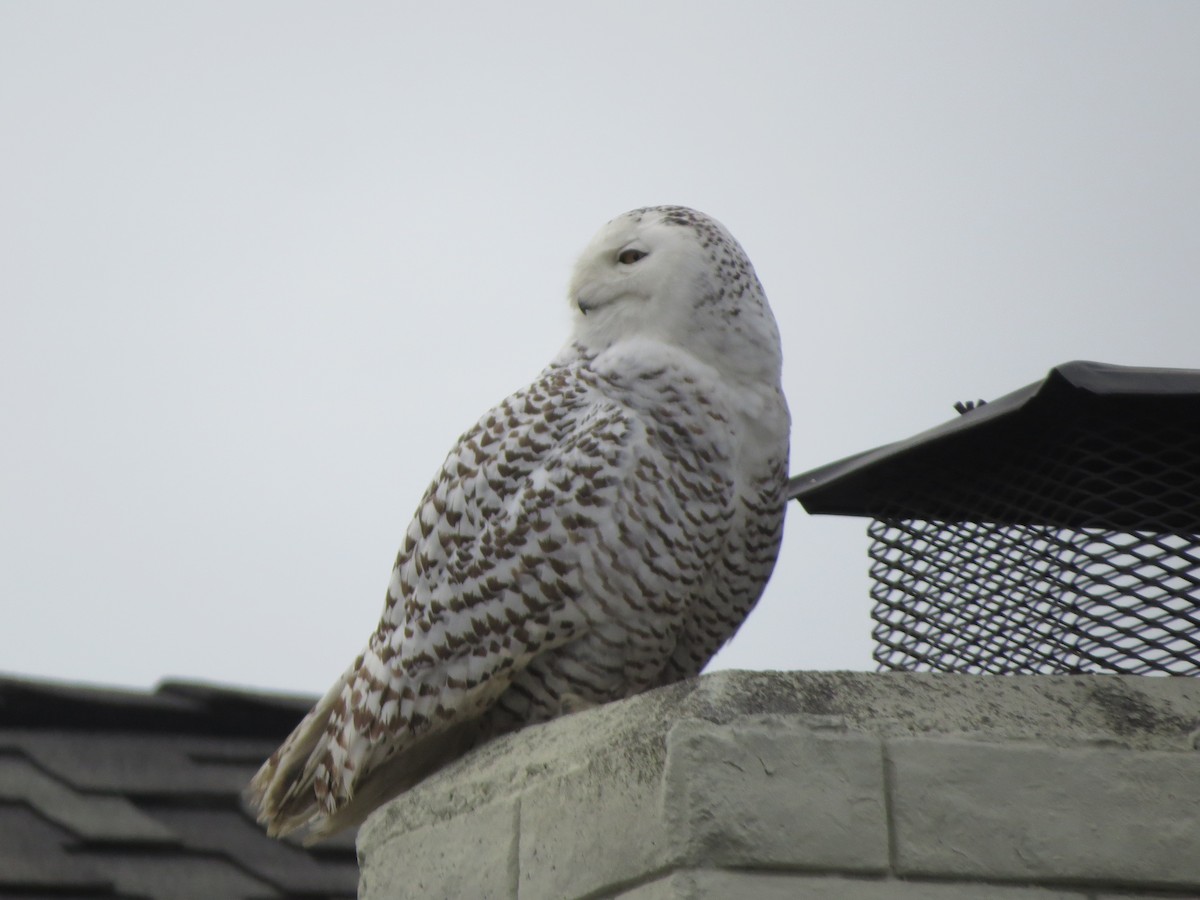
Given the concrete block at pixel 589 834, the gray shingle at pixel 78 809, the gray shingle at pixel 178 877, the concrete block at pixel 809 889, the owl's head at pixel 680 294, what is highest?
the owl's head at pixel 680 294

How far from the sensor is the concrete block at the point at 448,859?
221 centimetres

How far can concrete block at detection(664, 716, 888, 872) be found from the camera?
6.06 feet

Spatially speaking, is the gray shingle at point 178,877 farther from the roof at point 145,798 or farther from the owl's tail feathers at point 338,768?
the owl's tail feathers at point 338,768

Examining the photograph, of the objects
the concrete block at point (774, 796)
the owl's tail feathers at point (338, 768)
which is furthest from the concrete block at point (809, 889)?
the owl's tail feathers at point (338, 768)

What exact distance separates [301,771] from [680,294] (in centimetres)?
104

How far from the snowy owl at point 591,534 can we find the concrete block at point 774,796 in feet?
1.83

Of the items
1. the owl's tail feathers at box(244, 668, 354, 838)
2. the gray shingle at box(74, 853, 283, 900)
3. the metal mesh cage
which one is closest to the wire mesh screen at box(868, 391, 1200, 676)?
the metal mesh cage

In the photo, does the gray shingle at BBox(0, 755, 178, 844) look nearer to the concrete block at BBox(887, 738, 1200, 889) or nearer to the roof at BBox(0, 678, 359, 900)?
the roof at BBox(0, 678, 359, 900)

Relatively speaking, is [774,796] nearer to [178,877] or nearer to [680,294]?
[680,294]

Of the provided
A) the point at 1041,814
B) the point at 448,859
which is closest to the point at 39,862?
the point at 448,859

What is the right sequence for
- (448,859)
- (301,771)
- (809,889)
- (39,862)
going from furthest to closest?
(39,862) → (301,771) → (448,859) → (809,889)

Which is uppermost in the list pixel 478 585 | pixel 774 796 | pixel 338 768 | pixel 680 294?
pixel 680 294

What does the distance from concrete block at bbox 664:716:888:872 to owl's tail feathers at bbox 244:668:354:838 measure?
36.4 inches

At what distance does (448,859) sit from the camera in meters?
2.34
